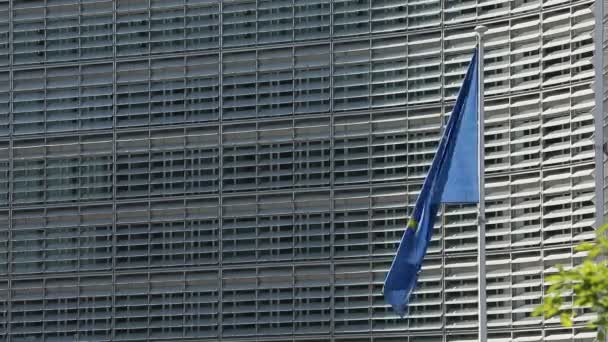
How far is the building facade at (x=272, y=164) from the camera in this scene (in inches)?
1998

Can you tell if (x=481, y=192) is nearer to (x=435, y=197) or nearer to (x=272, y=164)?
(x=435, y=197)

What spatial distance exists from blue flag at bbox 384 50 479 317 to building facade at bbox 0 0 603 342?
1272 cm

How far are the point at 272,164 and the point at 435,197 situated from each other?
61.8ft

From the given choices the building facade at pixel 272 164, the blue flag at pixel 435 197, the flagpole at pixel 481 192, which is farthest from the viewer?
the building facade at pixel 272 164

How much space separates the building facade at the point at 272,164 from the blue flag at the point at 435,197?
12.7 metres

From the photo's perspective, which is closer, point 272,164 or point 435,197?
point 435,197

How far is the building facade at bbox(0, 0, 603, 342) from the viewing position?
50750 millimetres

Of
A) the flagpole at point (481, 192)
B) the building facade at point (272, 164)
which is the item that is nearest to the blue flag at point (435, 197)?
the flagpole at point (481, 192)

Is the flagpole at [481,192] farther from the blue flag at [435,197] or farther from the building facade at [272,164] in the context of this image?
the building facade at [272,164]

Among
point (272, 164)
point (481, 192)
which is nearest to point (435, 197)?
point (481, 192)

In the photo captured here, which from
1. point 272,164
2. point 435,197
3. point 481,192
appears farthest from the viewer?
point 272,164

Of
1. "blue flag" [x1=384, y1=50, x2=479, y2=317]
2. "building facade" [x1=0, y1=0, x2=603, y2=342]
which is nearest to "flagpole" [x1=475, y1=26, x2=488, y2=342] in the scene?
"blue flag" [x1=384, y1=50, x2=479, y2=317]

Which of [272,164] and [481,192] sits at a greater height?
[272,164]

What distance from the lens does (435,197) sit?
36.9m
